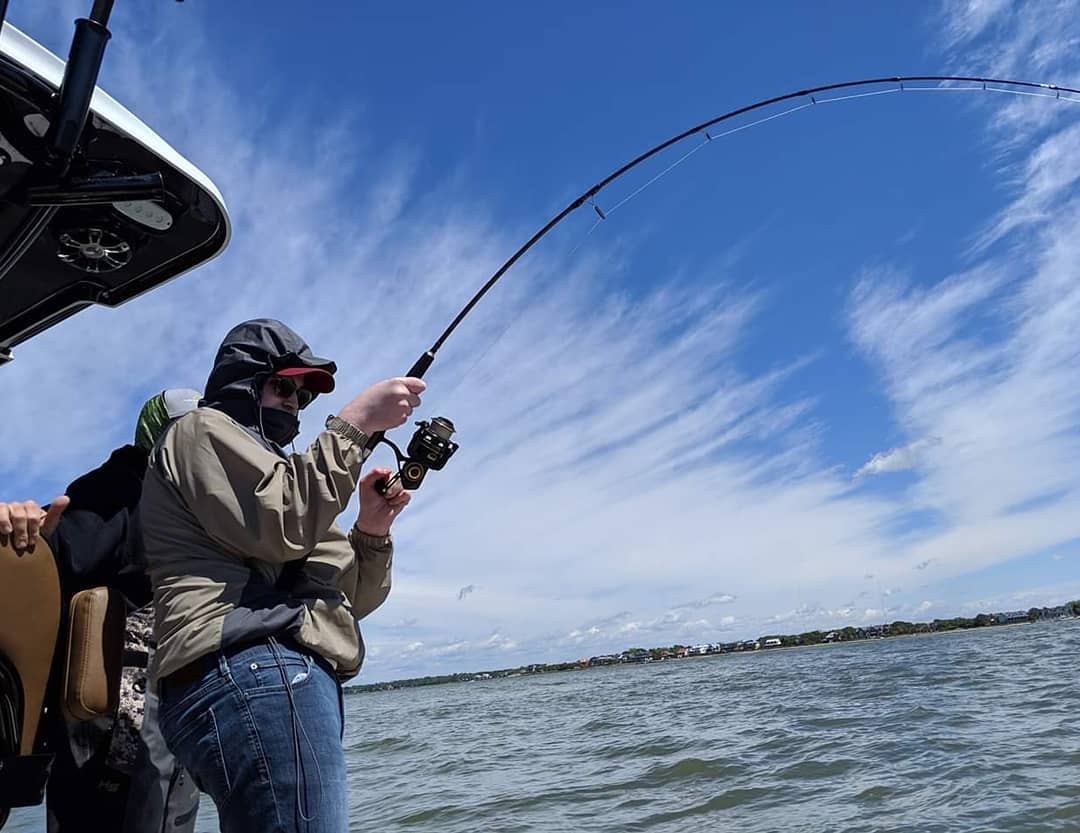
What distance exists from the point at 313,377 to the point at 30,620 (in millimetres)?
925

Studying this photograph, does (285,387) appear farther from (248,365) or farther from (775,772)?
(775,772)

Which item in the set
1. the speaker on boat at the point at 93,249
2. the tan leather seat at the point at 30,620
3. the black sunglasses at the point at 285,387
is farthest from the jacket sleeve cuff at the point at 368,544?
the speaker on boat at the point at 93,249

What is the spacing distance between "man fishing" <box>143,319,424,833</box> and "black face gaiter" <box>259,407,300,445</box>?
A: 1.5 inches

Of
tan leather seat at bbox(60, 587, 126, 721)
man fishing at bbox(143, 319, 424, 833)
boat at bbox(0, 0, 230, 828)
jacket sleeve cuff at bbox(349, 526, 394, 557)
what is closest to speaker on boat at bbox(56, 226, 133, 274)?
boat at bbox(0, 0, 230, 828)

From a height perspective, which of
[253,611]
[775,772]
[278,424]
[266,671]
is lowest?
[775,772]

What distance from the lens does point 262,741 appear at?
1.59 metres

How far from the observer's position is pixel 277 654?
167cm

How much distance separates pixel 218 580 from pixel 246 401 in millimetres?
457

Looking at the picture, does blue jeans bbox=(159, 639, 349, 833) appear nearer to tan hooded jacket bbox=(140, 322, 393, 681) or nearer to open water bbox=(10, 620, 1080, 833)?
tan hooded jacket bbox=(140, 322, 393, 681)

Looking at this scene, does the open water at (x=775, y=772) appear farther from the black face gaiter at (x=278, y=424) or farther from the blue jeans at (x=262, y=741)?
the black face gaiter at (x=278, y=424)

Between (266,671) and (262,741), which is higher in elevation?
(266,671)

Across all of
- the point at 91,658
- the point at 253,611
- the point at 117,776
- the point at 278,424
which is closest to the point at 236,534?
the point at 253,611

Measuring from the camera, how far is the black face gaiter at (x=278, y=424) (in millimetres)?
1968

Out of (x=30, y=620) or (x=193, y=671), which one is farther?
(x=30, y=620)
